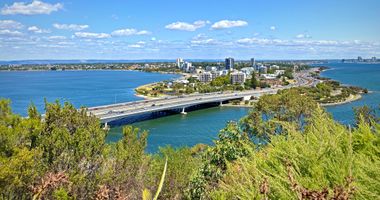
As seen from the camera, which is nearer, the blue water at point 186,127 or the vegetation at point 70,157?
the vegetation at point 70,157

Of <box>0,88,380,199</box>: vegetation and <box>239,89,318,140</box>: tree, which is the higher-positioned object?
<box>0,88,380,199</box>: vegetation

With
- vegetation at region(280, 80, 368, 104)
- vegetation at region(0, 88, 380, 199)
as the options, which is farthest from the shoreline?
vegetation at region(0, 88, 380, 199)

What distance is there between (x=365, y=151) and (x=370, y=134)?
0.33 meters

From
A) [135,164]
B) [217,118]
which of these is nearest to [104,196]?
[135,164]

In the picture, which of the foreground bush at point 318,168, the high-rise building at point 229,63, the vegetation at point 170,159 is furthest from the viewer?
the high-rise building at point 229,63

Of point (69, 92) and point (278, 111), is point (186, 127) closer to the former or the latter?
point (278, 111)

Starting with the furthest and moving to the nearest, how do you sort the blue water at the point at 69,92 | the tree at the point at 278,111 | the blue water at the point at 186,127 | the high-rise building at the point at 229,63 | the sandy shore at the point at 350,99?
A: 1. the high-rise building at the point at 229,63
2. the blue water at the point at 69,92
3. the sandy shore at the point at 350,99
4. the blue water at the point at 186,127
5. the tree at the point at 278,111

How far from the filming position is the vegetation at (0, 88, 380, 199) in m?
2.88

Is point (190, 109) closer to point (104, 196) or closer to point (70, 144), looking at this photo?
point (70, 144)

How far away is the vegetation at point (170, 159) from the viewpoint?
288cm

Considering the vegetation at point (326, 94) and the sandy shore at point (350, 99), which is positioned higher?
the vegetation at point (326, 94)

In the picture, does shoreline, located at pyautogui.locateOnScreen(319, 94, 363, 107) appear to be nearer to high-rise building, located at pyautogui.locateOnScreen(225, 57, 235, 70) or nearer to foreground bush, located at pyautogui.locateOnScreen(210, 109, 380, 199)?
foreground bush, located at pyautogui.locateOnScreen(210, 109, 380, 199)

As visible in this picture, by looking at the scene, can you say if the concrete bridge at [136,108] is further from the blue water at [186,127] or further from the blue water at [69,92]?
the blue water at [69,92]

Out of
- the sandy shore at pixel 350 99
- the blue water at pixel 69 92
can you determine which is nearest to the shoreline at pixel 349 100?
the sandy shore at pixel 350 99
